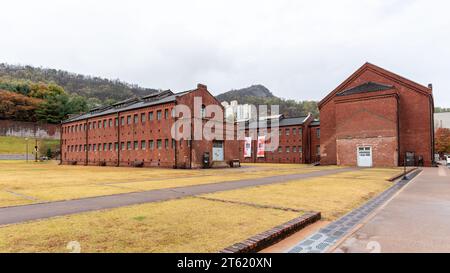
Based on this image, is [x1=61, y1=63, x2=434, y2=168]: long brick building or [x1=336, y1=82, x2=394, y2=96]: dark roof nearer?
[x1=61, y1=63, x2=434, y2=168]: long brick building

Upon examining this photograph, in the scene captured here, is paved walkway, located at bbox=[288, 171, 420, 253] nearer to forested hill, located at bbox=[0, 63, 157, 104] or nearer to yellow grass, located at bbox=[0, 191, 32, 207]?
yellow grass, located at bbox=[0, 191, 32, 207]

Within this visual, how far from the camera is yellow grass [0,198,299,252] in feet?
13.9

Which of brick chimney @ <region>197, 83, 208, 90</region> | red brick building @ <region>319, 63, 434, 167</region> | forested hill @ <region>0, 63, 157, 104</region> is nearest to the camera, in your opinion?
brick chimney @ <region>197, 83, 208, 90</region>

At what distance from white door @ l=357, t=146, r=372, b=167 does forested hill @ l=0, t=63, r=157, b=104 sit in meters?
108

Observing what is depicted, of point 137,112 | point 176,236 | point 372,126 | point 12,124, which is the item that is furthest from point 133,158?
point 12,124

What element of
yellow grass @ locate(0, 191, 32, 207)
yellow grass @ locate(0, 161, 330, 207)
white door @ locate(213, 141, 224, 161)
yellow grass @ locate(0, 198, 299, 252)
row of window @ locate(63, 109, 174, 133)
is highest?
row of window @ locate(63, 109, 174, 133)

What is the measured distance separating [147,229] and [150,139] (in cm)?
3190

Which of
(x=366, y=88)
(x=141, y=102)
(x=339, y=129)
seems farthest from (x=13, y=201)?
(x=366, y=88)

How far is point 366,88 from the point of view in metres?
38.5

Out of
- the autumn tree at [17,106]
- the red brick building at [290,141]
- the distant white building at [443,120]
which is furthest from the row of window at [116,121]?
the distant white building at [443,120]

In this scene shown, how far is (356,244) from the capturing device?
4586mm

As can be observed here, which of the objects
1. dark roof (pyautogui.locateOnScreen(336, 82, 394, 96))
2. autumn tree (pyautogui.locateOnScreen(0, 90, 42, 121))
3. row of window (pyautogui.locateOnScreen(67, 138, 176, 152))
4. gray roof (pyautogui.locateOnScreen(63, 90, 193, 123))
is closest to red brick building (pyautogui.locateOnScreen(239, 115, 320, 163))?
dark roof (pyautogui.locateOnScreen(336, 82, 394, 96))

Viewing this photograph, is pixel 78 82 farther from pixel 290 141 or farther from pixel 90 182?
pixel 90 182
